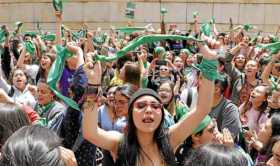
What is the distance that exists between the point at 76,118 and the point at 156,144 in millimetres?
1244

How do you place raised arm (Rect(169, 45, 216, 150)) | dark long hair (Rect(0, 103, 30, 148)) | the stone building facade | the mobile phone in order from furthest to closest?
the stone building facade, the mobile phone, raised arm (Rect(169, 45, 216, 150)), dark long hair (Rect(0, 103, 30, 148))

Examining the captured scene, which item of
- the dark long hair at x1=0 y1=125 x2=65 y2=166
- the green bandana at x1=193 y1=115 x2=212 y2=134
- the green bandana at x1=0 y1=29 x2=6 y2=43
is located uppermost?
the green bandana at x1=0 y1=29 x2=6 y2=43

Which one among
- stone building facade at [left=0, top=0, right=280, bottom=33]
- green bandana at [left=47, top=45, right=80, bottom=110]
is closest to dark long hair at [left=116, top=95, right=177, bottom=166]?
green bandana at [left=47, top=45, right=80, bottom=110]

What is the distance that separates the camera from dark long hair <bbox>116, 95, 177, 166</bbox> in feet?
11.6

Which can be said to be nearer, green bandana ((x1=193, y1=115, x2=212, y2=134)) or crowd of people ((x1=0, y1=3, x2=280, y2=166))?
crowd of people ((x1=0, y1=3, x2=280, y2=166))

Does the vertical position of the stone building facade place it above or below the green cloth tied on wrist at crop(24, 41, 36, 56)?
above

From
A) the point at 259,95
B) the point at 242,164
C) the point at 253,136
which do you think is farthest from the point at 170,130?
the point at 259,95

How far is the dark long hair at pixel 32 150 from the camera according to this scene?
7.22ft

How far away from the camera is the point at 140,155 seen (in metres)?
3.59

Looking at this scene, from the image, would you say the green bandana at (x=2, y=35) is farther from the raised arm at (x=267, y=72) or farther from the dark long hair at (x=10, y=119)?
the dark long hair at (x=10, y=119)

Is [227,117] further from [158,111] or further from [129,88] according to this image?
[158,111]

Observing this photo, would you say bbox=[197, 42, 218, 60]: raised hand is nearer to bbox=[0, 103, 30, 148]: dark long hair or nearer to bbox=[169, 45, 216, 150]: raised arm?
bbox=[169, 45, 216, 150]: raised arm

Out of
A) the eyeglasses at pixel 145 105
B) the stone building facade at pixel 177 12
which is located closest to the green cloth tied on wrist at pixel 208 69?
the eyeglasses at pixel 145 105

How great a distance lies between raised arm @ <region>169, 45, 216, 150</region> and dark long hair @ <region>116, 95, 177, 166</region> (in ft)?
0.24
